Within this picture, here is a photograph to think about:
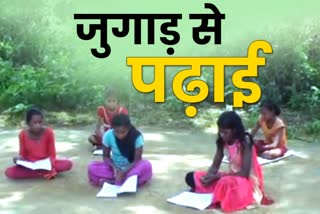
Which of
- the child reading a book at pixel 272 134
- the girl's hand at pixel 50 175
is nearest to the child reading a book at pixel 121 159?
the girl's hand at pixel 50 175

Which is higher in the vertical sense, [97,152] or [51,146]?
[51,146]

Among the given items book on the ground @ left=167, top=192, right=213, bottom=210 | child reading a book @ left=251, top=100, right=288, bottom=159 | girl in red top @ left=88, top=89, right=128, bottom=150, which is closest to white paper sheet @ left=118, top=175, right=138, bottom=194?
book on the ground @ left=167, top=192, right=213, bottom=210

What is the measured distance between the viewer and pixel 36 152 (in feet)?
18.1

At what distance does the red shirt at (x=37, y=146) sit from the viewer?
550cm

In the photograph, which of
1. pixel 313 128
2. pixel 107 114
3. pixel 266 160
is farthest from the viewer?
pixel 313 128

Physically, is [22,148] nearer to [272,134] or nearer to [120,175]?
[120,175]

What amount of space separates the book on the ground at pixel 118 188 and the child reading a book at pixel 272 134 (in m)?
1.61

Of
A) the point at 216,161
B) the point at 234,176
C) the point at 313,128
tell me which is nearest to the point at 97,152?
the point at 216,161

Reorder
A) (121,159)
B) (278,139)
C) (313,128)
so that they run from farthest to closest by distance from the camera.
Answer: (313,128)
(278,139)
(121,159)

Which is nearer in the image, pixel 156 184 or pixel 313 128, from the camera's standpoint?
pixel 156 184

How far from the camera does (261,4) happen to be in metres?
9.84

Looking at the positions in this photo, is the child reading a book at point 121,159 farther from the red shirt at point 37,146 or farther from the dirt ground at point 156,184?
the red shirt at point 37,146

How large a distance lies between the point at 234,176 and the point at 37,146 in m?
1.81

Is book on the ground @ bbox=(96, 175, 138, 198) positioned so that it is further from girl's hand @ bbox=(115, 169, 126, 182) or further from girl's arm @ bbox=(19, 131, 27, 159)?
girl's arm @ bbox=(19, 131, 27, 159)
